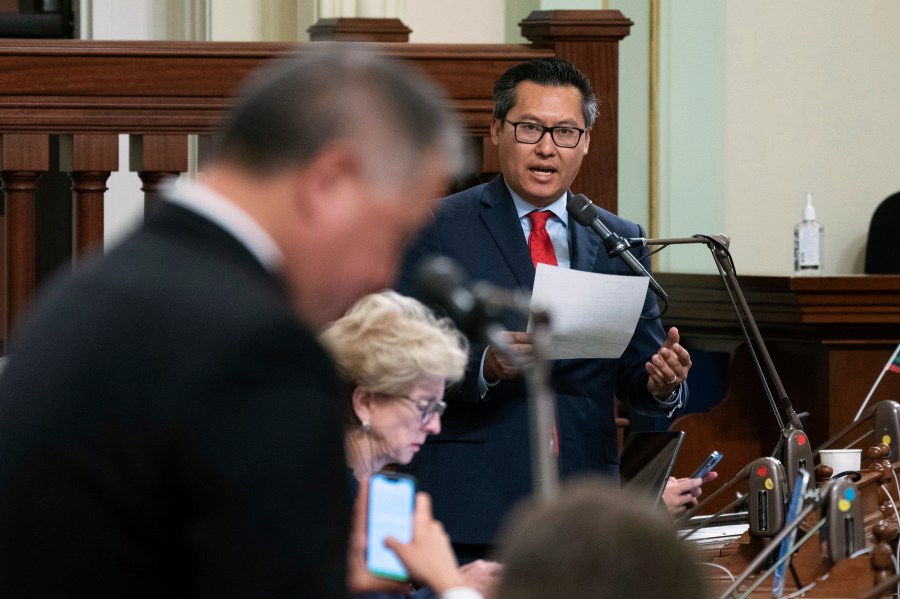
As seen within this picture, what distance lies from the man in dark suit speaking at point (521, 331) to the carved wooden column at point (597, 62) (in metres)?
0.35

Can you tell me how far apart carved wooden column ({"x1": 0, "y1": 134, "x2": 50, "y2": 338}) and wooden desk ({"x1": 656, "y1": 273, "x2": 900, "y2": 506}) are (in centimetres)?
216

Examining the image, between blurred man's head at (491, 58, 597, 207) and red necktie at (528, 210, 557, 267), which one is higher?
blurred man's head at (491, 58, 597, 207)

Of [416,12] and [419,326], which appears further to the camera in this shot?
[416,12]

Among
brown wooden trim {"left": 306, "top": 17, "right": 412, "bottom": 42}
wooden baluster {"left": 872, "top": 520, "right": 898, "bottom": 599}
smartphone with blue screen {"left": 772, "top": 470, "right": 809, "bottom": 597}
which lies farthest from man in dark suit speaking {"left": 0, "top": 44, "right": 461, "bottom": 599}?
brown wooden trim {"left": 306, "top": 17, "right": 412, "bottom": 42}

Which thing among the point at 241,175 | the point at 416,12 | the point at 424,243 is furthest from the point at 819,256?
the point at 241,175

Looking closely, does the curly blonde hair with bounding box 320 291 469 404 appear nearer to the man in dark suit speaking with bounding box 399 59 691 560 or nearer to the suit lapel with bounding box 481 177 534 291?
the man in dark suit speaking with bounding box 399 59 691 560

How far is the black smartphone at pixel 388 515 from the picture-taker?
6.28ft

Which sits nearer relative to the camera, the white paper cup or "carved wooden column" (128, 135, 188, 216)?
the white paper cup

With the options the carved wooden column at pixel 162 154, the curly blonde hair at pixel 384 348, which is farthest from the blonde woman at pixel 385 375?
the carved wooden column at pixel 162 154

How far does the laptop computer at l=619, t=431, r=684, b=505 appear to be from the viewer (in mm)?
2875

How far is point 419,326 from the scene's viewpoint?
99.3 inches

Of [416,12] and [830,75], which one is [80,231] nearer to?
[416,12]

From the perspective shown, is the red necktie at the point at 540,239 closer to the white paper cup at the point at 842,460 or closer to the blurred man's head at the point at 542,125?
the blurred man's head at the point at 542,125

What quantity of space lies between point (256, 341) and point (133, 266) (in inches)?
5.2
